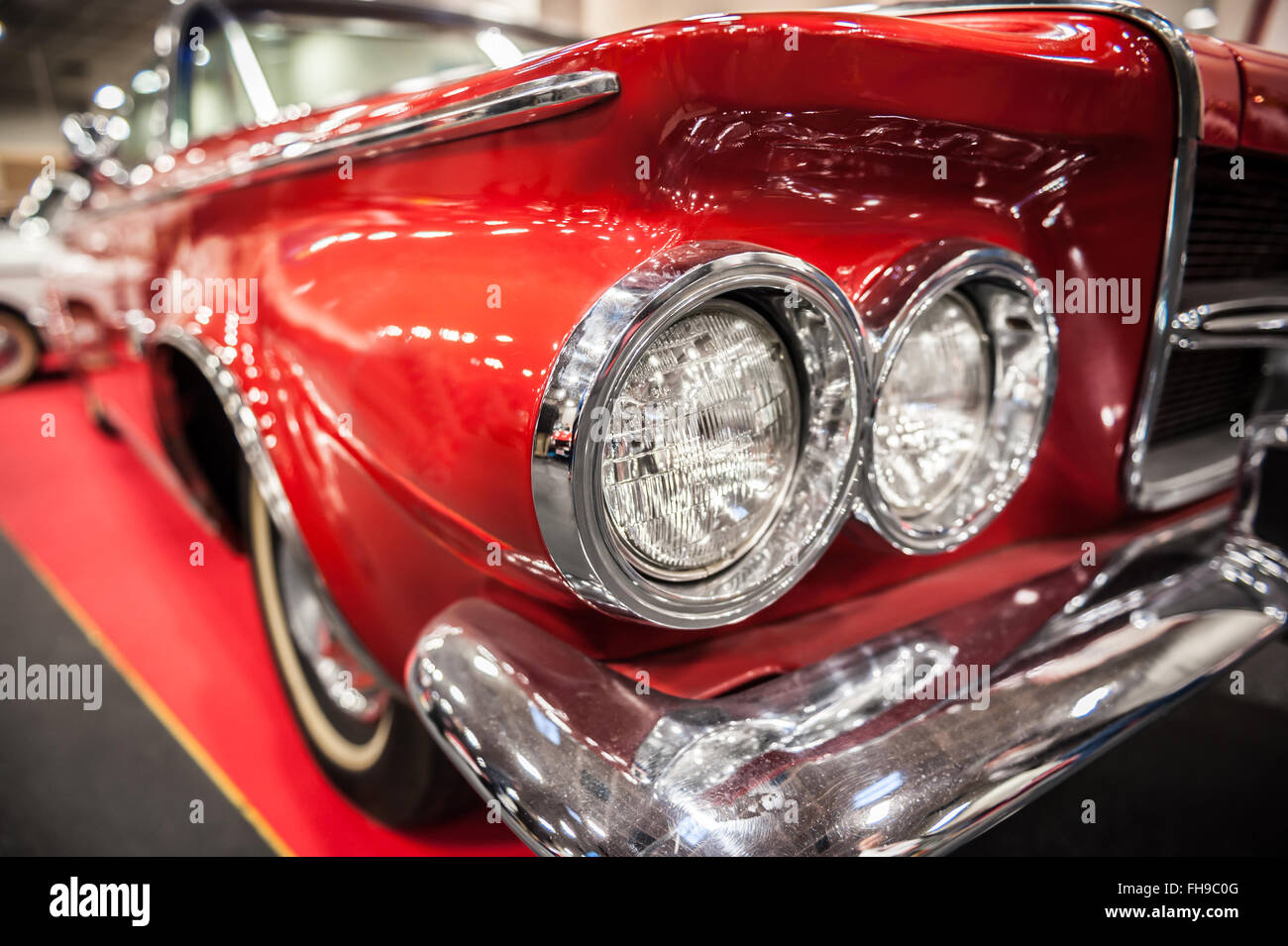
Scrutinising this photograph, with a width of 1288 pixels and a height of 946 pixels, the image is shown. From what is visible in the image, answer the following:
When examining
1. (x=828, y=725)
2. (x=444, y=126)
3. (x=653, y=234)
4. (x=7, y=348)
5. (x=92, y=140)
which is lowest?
(x=7, y=348)

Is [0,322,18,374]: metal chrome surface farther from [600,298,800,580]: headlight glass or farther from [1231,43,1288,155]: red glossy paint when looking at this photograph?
[1231,43,1288,155]: red glossy paint

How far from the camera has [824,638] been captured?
0.86 meters

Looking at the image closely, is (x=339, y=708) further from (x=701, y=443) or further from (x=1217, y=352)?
(x=1217, y=352)

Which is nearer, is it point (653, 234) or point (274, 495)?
point (653, 234)

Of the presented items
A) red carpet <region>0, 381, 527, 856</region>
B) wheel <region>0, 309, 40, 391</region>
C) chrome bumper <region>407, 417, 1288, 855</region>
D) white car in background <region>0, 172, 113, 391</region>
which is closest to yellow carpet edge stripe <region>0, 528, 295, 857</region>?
red carpet <region>0, 381, 527, 856</region>

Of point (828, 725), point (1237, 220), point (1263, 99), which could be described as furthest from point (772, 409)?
point (1237, 220)

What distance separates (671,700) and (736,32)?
566mm

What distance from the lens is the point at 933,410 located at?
90cm

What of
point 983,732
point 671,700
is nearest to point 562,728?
point 671,700

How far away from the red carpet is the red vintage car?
0.58 ft

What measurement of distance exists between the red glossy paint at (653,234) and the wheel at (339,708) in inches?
8.5

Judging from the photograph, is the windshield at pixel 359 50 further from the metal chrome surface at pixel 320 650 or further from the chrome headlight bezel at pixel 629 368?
the chrome headlight bezel at pixel 629 368

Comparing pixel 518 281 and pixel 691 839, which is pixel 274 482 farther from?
pixel 691 839

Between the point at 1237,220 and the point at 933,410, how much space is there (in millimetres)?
683
